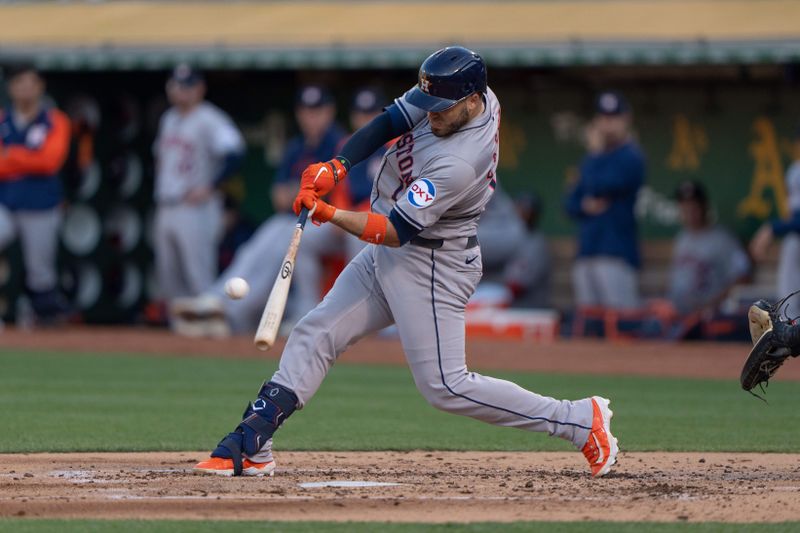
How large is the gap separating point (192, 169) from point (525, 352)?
3.25 m

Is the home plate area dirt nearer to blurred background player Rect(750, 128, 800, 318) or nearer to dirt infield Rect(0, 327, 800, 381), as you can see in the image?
dirt infield Rect(0, 327, 800, 381)

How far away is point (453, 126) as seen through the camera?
5148 mm

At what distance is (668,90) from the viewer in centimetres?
1289

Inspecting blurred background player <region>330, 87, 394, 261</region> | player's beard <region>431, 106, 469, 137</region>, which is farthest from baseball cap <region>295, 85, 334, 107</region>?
player's beard <region>431, 106, 469, 137</region>

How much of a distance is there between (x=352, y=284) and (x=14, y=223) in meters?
7.31

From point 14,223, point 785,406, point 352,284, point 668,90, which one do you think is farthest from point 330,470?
point 668,90

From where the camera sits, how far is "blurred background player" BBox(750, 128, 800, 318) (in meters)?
10.5

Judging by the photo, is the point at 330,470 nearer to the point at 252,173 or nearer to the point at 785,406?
the point at 785,406

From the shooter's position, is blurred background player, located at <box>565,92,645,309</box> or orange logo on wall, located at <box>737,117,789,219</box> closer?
blurred background player, located at <box>565,92,645,309</box>

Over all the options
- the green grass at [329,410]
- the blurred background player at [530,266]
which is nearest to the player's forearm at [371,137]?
the green grass at [329,410]

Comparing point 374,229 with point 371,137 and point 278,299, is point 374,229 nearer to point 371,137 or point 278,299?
point 278,299

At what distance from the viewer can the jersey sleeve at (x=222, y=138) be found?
11.9 metres

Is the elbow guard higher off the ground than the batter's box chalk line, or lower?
higher

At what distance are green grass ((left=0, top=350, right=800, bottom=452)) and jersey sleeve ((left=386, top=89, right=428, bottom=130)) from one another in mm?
1517
